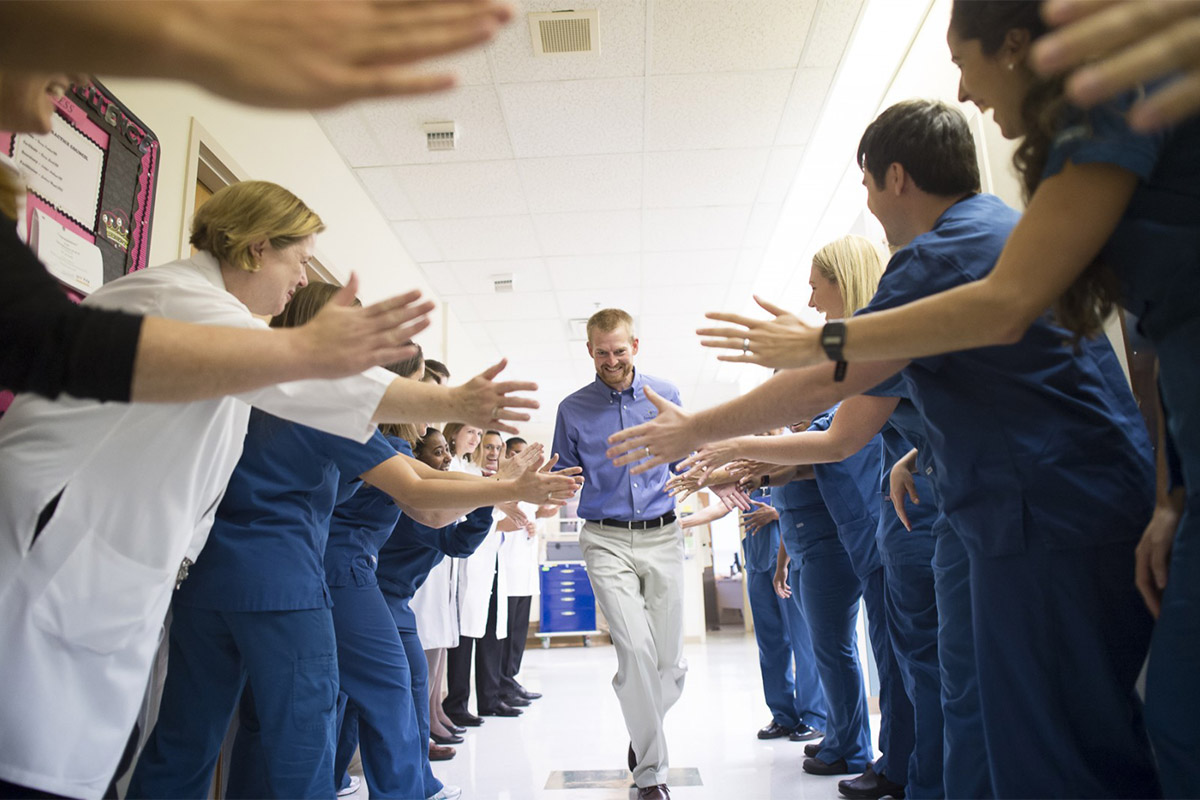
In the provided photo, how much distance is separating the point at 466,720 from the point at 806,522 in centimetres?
240

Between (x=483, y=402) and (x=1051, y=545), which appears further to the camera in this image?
(x=483, y=402)

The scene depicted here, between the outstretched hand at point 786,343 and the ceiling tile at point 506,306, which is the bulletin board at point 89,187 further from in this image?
the ceiling tile at point 506,306

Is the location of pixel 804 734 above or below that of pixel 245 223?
below

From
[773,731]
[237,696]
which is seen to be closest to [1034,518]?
[237,696]

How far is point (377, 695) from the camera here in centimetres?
217

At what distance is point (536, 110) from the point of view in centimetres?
412

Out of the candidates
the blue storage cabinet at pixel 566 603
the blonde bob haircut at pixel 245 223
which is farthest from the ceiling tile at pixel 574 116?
the blue storage cabinet at pixel 566 603

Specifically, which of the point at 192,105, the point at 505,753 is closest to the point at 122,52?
the point at 192,105

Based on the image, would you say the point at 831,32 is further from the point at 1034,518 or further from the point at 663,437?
the point at 1034,518

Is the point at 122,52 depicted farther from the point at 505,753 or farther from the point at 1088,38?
the point at 505,753

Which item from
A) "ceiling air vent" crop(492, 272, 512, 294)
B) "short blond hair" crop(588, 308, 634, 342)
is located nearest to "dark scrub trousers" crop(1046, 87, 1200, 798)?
"short blond hair" crop(588, 308, 634, 342)

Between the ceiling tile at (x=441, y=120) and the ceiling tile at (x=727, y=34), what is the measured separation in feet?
2.92

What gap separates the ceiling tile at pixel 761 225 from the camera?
5.50 meters

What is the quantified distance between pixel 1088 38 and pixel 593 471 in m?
2.60
